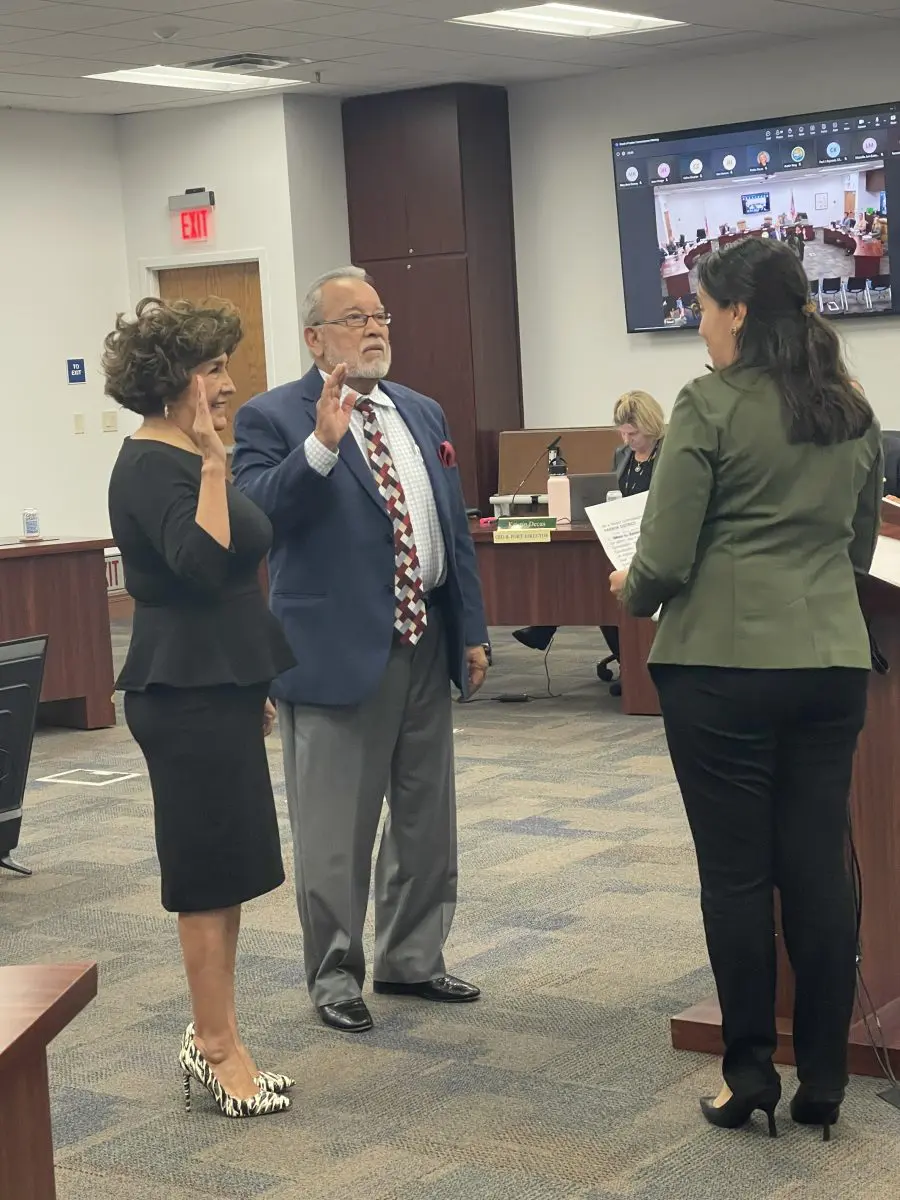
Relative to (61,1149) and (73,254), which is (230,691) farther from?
(73,254)

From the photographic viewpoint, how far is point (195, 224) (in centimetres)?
1088

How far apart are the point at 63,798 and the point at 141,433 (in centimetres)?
343

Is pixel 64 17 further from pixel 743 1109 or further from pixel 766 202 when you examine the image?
pixel 743 1109

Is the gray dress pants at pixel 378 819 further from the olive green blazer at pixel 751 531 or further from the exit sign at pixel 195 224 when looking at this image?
the exit sign at pixel 195 224

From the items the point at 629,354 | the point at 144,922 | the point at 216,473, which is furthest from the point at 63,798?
the point at 629,354

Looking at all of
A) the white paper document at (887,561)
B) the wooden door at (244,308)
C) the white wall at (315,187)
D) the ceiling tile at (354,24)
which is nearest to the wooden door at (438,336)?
the white wall at (315,187)

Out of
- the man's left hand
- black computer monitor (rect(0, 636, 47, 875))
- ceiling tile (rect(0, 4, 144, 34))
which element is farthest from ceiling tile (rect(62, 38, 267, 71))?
the man's left hand

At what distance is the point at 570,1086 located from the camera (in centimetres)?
324

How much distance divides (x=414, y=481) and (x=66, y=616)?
412 cm

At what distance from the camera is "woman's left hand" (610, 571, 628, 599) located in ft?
9.53

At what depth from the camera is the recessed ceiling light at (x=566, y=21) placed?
8.40 meters

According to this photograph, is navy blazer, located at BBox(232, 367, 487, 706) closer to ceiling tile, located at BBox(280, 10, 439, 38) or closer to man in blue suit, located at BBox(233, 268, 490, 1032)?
man in blue suit, located at BBox(233, 268, 490, 1032)

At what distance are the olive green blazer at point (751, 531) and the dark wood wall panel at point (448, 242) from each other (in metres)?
7.62

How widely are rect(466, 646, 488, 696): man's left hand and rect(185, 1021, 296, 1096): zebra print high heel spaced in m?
0.93
